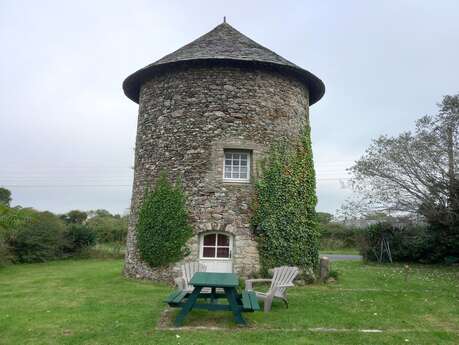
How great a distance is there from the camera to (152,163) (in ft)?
40.5

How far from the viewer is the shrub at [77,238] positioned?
22.9 m

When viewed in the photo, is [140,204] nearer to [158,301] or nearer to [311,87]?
[158,301]

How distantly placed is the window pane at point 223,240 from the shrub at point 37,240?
12.1 meters

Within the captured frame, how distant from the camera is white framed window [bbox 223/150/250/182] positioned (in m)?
11.8

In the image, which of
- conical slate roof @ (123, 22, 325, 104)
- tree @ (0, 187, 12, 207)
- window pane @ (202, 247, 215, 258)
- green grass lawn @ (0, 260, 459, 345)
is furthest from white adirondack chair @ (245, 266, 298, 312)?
tree @ (0, 187, 12, 207)

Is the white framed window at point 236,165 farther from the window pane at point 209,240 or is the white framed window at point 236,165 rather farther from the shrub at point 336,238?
the shrub at point 336,238

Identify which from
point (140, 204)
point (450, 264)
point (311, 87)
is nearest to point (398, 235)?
point (450, 264)

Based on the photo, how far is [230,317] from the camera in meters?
7.29

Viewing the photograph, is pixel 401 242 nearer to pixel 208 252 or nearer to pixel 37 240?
pixel 208 252

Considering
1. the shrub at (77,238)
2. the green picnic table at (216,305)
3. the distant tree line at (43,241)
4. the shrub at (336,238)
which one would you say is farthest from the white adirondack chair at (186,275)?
the shrub at (336,238)

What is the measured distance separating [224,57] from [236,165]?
3.06 metres

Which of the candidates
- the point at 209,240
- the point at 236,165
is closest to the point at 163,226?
the point at 209,240

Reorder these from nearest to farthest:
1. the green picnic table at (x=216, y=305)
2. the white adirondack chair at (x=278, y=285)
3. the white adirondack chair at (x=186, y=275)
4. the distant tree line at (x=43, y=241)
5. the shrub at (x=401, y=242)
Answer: the green picnic table at (x=216, y=305)
the white adirondack chair at (x=278, y=285)
the white adirondack chair at (x=186, y=275)
the distant tree line at (x=43, y=241)
the shrub at (x=401, y=242)

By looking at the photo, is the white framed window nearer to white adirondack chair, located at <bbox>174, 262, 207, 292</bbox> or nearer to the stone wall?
the stone wall
